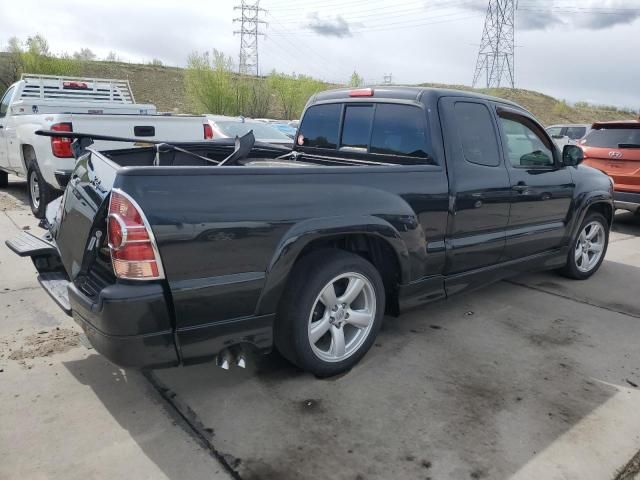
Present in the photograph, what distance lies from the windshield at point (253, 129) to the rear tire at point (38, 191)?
3386mm

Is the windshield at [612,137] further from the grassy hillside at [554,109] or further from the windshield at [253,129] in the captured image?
the grassy hillside at [554,109]

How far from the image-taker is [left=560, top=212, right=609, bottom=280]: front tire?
215 inches

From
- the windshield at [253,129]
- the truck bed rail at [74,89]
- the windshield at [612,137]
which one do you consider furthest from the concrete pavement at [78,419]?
the windshield at [612,137]

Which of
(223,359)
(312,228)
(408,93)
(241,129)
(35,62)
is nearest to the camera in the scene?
A: (223,359)

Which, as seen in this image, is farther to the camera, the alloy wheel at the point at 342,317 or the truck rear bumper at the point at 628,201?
the truck rear bumper at the point at 628,201

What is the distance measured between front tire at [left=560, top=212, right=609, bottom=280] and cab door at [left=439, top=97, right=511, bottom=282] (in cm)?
159

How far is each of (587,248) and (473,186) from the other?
8.35 feet

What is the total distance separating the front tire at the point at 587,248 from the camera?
5.46 metres

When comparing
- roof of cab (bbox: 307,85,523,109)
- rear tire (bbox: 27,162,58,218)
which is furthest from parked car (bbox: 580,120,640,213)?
rear tire (bbox: 27,162,58,218)

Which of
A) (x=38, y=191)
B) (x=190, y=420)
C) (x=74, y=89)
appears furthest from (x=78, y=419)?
(x=74, y=89)

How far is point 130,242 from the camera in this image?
243 cm

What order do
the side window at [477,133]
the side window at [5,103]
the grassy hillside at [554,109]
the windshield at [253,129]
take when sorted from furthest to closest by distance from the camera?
the grassy hillside at [554,109]
the windshield at [253,129]
the side window at [5,103]
the side window at [477,133]

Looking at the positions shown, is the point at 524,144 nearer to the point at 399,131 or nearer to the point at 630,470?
the point at 399,131

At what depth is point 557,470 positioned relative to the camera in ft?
8.44
